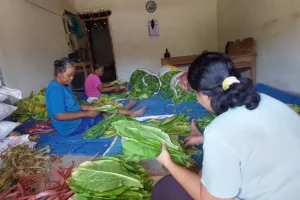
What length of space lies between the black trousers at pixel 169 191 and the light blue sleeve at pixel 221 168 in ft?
1.19

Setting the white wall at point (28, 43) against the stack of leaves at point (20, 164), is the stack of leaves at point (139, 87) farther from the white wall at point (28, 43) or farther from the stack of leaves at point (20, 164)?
the stack of leaves at point (20, 164)

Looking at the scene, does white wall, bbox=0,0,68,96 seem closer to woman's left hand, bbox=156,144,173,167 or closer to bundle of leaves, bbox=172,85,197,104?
bundle of leaves, bbox=172,85,197,104

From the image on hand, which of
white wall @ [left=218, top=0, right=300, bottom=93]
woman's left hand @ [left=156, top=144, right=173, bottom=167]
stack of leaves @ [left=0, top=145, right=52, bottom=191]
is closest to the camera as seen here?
woman's left hand @ [left=156, top=144, right=173, bottom=167]

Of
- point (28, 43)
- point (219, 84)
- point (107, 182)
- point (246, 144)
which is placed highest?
point (28, 43)

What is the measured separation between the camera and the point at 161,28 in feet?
21.6

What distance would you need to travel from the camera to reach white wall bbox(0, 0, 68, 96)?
11.6 feet

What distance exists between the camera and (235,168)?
835mm

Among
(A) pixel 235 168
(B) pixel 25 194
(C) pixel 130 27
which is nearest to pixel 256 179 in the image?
(A) pixel 235 168

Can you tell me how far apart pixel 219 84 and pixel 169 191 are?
63cm

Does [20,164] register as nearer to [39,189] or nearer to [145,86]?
[39,189]

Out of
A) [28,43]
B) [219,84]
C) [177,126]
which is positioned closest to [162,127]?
[177,126]

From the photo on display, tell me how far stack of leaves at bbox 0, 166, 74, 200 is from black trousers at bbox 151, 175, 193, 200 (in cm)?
53

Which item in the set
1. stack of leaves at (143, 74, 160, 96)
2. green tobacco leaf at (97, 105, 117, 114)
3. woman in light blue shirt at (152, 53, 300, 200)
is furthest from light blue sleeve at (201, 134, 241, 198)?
stack of leaves at (143, 74, 160, 96)

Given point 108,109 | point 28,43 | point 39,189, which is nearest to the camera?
point 39,189
